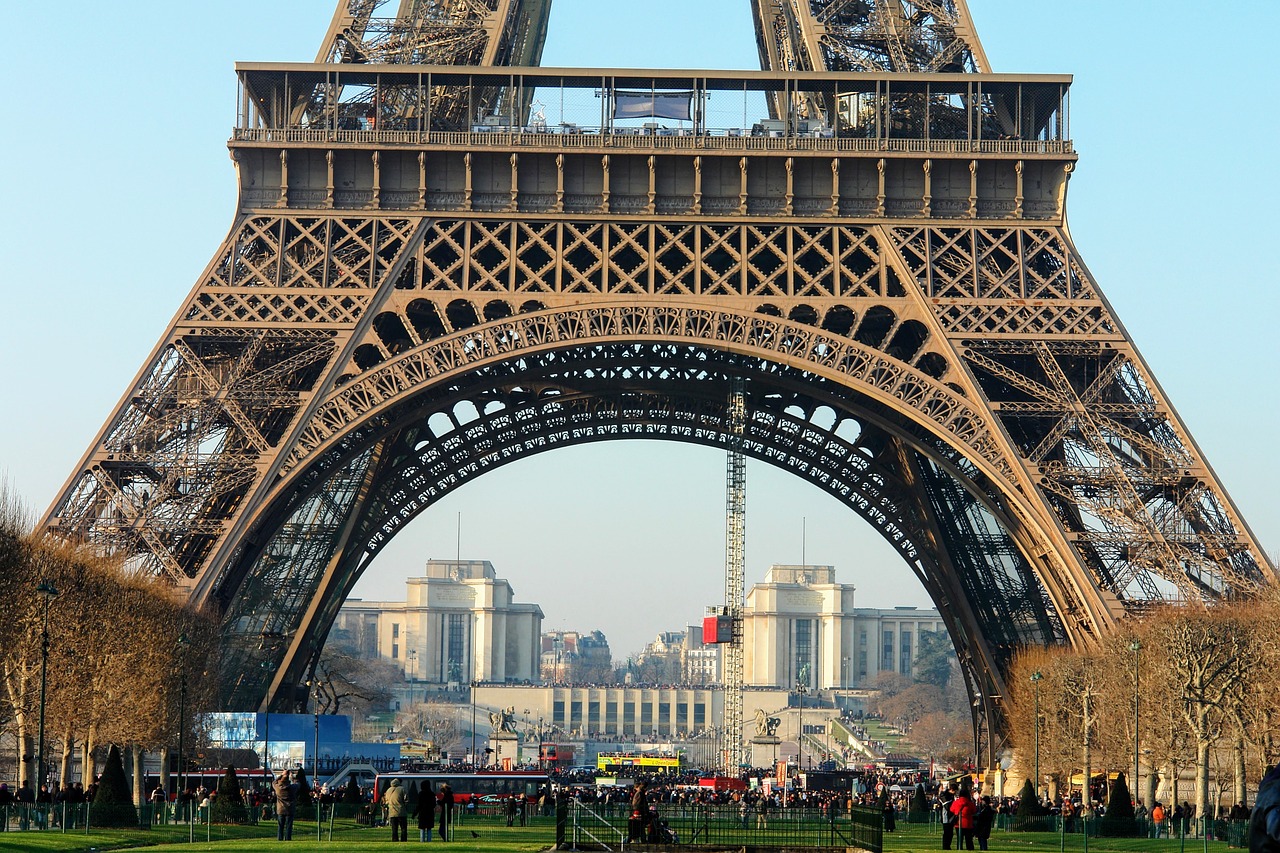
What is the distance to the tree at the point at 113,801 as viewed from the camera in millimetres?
46250

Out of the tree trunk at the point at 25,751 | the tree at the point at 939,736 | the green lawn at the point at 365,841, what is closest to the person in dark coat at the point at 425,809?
the green lawn at the point at 365,841

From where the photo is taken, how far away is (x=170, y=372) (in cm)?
5878

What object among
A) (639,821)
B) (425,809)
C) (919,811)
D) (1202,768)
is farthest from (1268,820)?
(919,811)

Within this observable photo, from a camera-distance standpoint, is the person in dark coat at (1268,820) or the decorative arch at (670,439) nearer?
the person in dark coat at (1268,820)

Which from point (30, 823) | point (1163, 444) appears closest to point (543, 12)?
point (1163, 444)

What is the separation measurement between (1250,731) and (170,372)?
37.9 metres

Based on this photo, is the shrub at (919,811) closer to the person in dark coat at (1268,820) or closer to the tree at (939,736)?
the person in dark coat at (1268,820)

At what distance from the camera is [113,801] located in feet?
156

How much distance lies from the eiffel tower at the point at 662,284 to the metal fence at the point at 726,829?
13471mm

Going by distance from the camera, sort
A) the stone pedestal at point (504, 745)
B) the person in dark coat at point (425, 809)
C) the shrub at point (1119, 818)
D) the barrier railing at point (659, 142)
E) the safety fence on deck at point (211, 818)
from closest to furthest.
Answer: the person in dark coat at point (425, 809) < the safety fence on deck at point (211, 818) < the shrub at point (1119, 818) < the barrier railing at point (659, 142) < the stone pedestal at point (504, 745)

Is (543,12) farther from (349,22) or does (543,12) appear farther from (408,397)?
(408,397)

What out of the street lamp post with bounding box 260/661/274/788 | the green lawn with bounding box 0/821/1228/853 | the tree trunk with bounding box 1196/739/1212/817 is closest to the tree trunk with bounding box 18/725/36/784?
the green lawn with bounding box 0/821/1228/853

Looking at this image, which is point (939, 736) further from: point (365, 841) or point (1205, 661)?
point (365, 841)

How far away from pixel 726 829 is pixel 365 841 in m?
8.91
